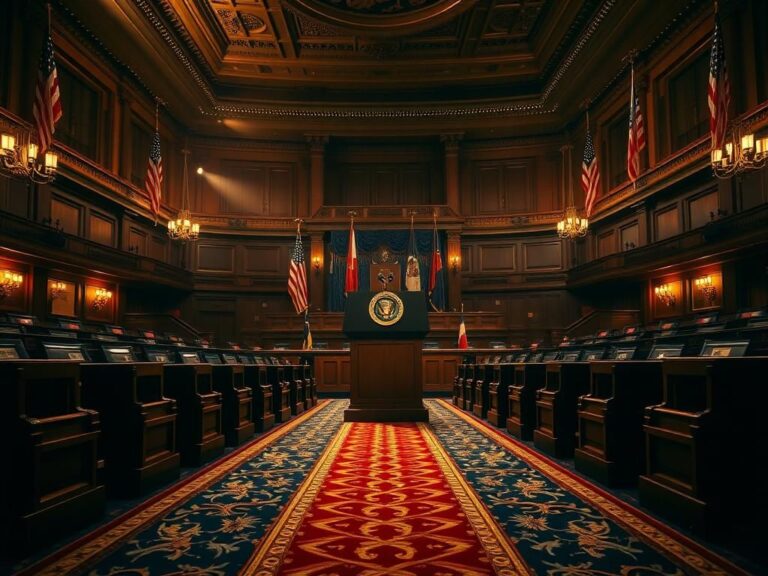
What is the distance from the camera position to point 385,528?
273cm

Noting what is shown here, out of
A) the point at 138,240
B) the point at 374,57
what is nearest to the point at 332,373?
the point at 138,240

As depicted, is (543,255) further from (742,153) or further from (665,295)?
(742,153)

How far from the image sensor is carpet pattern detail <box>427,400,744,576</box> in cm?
226

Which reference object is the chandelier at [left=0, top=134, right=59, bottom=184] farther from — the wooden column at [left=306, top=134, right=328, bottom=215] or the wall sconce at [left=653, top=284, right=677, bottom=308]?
the wall sconce at [left=653, top=284, right=677, bottom=308]

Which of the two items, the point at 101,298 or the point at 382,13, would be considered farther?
the point at 382,13

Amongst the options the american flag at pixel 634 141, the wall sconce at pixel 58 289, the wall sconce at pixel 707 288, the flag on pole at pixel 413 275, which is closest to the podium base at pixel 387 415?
the american flag at pixel 634 141

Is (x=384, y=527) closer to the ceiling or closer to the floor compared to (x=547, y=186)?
closer to the floor

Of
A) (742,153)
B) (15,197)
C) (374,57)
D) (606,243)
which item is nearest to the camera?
(742,153)

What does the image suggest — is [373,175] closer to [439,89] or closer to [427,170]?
[427,170]

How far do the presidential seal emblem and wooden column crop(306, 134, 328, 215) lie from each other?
1337 cm

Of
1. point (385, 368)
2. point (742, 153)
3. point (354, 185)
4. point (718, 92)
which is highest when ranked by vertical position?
point (354, 185)

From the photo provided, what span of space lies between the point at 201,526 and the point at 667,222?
1462cm

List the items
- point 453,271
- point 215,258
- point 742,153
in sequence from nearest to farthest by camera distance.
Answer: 1. point 742,153
2. point 453,271
3. point 215,258

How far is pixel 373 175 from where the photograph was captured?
71.3 ft
